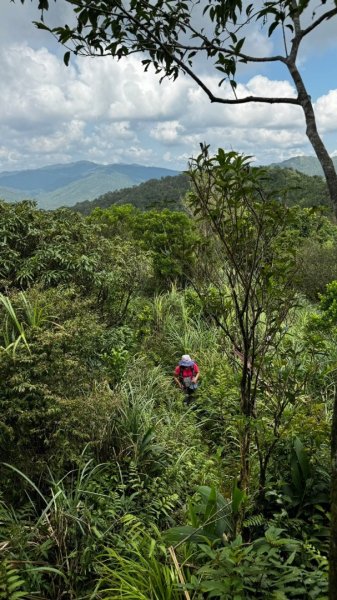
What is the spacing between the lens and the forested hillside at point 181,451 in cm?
251

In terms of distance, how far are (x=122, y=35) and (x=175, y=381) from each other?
5.37 meters


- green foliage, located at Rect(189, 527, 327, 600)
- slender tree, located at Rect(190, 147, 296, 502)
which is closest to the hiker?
slender tree, located at Rect(190, 147, 296, 502)

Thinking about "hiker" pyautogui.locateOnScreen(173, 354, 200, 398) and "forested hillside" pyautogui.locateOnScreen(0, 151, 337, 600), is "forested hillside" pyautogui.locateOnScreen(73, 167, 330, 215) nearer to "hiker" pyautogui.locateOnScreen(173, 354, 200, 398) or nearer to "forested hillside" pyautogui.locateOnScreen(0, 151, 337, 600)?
"hiker" pyautogui.locateOnScreen(173, 354, 200, 398)

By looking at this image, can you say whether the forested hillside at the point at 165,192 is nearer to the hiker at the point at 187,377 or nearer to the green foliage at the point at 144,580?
the hiker at the point at 187,377

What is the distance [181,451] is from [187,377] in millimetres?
1900

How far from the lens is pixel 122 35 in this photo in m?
Answer: 2.23

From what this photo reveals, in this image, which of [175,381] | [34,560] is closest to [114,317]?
[175,381]

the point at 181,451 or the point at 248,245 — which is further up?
the point at 248,245

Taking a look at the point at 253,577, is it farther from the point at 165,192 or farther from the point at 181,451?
the point at 165,192

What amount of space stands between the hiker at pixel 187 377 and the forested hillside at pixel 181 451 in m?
0.64

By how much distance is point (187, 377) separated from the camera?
6453 mm

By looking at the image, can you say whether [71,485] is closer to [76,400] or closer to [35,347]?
[76,400]

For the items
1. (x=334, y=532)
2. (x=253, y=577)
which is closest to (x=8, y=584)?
(x=253, y=577)

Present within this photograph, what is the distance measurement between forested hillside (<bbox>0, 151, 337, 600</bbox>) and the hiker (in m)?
0.64
